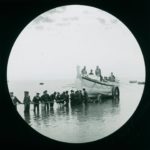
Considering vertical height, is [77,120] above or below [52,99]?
below

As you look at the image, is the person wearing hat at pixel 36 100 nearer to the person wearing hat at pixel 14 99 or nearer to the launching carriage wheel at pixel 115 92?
the person wearing hat at pixel 14 99

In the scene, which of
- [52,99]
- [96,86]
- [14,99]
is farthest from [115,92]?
[14,99]

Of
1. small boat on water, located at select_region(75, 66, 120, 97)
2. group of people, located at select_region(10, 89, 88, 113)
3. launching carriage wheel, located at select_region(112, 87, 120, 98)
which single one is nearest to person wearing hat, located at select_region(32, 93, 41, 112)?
group of people, located at select_region(10, 89, 88, 113)

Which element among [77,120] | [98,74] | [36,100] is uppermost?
[98,74]

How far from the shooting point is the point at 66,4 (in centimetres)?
226

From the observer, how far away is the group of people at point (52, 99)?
2.25 m

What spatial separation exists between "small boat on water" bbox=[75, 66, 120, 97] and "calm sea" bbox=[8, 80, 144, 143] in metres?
0.05

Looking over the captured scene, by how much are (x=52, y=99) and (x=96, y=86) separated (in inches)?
11.9

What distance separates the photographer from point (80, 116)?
225 cm

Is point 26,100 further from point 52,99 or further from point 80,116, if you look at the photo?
point 80,116

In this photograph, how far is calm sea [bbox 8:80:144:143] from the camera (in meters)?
2.22

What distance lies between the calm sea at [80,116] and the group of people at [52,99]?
3cm

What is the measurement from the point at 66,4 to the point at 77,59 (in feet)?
1.22

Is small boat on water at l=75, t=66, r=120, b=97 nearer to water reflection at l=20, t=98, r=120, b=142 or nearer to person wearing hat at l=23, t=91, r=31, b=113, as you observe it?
water reflection at l=20, t=98, r=120, b=142
